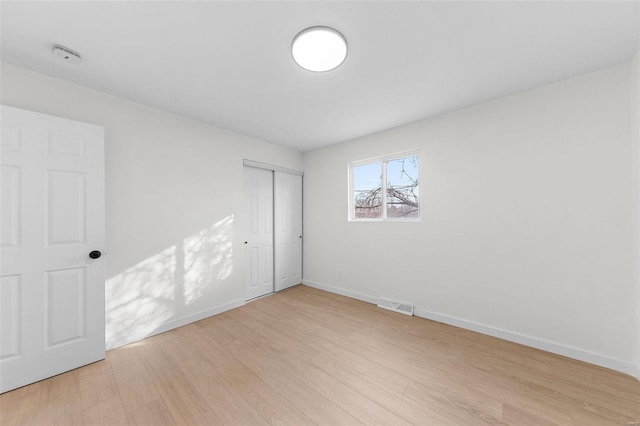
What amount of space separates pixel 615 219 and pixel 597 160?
1.69ft

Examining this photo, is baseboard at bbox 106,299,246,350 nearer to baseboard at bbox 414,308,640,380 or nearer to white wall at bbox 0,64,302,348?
white wall at bbox 0,64,302,348

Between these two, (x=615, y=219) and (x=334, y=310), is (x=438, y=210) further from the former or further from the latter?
(x=334, y=310)

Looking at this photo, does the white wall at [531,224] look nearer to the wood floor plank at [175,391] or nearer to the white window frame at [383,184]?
the white window frame at [383,184]

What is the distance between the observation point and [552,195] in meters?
2.10

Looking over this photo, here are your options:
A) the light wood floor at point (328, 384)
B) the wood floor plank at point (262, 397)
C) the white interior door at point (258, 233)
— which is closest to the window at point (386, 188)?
the white interior door at point (258, 233)

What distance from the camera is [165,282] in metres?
2.57

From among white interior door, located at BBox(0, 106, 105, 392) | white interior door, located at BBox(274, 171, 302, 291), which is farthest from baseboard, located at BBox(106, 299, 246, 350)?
white interior door, located at BBox(274, 171, 302, 291)

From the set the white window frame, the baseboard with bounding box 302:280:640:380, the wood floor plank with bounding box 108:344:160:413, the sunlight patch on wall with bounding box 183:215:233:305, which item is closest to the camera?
the wood floor plank with bounding box 108:344:160:413

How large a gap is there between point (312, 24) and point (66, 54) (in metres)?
1.83

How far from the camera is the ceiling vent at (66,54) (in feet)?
5.26

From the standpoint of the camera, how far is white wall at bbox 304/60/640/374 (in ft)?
6.11

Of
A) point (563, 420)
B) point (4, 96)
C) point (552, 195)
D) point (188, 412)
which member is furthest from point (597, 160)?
point (4, 96)

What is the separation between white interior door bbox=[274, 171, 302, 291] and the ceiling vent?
98.2 inches

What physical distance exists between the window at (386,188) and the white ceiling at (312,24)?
0.89 meters
